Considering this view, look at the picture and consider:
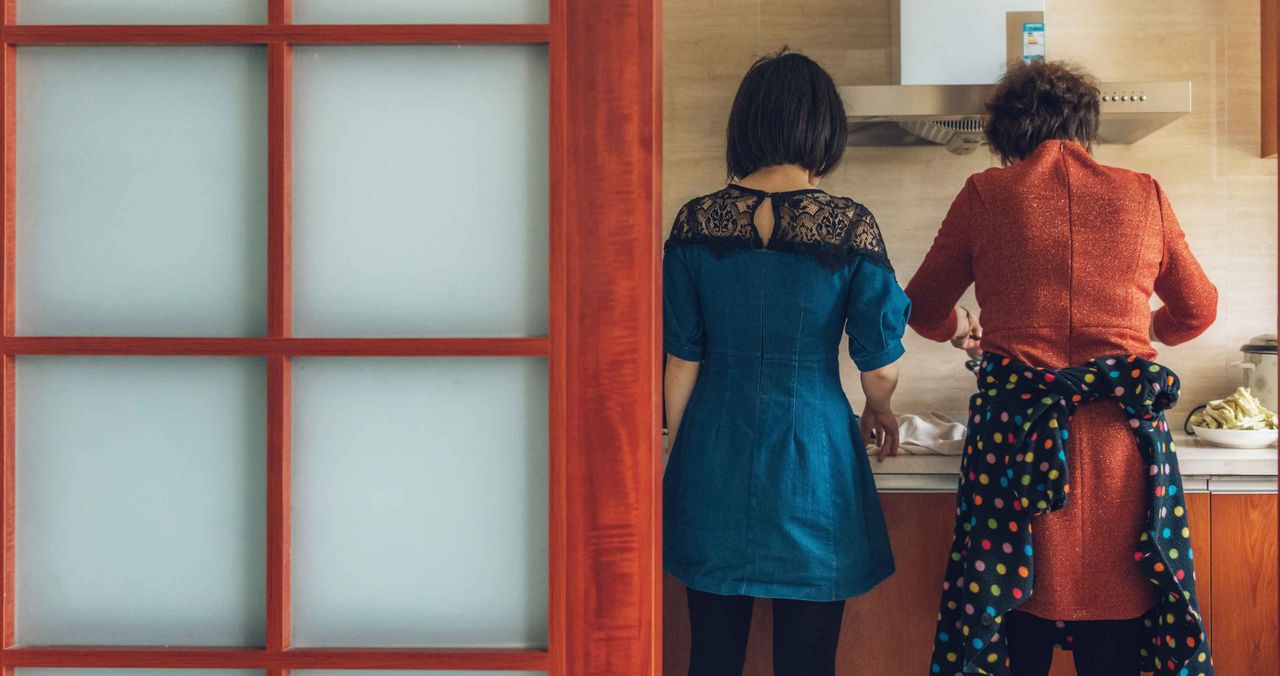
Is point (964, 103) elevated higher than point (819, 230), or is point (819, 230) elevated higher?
point (964, 103)

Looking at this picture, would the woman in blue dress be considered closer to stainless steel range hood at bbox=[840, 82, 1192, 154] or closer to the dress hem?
the dress hem

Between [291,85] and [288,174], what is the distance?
89mm

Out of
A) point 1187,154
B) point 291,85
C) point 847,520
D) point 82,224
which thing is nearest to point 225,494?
point 82,224

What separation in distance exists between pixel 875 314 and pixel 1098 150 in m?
1.32

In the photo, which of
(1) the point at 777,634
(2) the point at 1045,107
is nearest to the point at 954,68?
(2) the point at 1045,107

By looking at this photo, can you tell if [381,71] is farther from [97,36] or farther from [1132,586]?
[1132,586]

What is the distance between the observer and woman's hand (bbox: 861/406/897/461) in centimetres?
178

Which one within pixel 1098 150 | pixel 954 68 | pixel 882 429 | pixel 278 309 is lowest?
pixel 882 429

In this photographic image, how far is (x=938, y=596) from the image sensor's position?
6.22 ft

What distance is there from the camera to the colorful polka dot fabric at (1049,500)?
146cm

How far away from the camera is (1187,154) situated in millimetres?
2428

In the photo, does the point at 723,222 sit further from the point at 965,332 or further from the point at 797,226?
the point at 965,332

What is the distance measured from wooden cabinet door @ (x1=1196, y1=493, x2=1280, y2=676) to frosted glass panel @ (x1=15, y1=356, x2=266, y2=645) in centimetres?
185

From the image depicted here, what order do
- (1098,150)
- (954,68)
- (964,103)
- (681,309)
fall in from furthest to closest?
(1098,150), (954,68), (964,103), (681,309)
